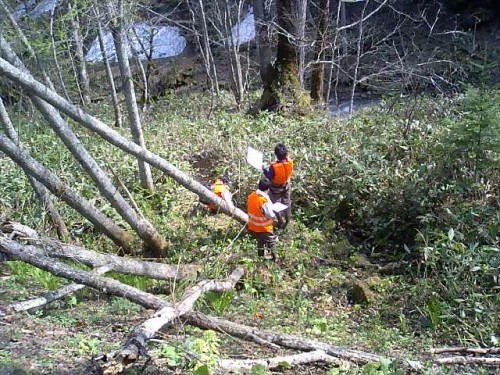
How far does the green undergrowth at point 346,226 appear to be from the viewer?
19.6 ft

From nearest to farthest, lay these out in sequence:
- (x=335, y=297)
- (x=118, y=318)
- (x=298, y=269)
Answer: (x=118, y=318) < (x=335, y=297) < (x=298, y=269)

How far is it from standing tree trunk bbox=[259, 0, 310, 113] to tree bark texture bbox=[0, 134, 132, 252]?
23.2ft

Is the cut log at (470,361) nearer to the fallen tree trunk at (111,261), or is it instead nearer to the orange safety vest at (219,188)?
the fallen tree trunk at (111,261)

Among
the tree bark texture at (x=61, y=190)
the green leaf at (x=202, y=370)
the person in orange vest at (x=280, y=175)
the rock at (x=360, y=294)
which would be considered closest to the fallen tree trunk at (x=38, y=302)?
the tree bark texture at (x=61, y=190)

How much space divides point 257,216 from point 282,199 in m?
0.95

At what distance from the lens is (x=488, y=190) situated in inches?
306

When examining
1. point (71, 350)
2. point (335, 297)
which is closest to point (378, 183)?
point (335, 297)

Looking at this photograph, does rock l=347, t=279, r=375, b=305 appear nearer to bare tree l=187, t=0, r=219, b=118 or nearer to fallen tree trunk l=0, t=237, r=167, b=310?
fallen tree trunk l=0, t=237, r=167, b=310

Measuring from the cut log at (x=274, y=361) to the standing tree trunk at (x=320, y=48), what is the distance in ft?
33.4

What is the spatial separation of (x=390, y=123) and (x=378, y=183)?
2.73 metres

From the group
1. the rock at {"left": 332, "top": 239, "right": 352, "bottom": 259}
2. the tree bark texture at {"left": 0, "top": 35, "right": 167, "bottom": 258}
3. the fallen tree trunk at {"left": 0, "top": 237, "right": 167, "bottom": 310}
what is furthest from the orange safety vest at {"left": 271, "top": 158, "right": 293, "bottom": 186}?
the fallen tree trunk at {"left": 0, "top": 237, "right": 167, "bottom": 310}

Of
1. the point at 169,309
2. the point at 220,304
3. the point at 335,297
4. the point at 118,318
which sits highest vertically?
the point at 169,309

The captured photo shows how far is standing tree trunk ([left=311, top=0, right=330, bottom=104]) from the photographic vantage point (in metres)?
13.9

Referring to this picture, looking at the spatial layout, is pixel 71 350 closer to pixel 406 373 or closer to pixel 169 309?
pixel 169 309
